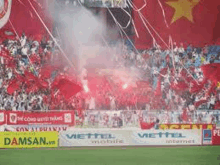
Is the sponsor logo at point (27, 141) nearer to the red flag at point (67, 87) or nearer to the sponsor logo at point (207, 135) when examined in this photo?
the red flag at point (67, 87)

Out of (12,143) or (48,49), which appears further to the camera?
(48,49)

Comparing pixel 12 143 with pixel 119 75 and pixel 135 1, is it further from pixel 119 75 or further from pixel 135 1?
pixel 135 1

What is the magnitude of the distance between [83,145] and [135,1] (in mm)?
8310

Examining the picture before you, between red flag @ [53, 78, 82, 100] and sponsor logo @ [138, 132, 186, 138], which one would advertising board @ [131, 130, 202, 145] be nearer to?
sponsor logo @ [138, 132, 186, 138]

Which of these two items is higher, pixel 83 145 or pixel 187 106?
pixel 187 106

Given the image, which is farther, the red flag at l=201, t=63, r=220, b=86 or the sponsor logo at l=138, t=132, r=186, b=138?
the red flag at l=201, t=63, r=220, b=86

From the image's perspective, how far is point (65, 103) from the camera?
19.0 metres

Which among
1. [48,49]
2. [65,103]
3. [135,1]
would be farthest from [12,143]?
[135,1]

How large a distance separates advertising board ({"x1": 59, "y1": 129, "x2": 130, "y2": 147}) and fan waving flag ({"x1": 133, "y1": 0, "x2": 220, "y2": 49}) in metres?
5.95

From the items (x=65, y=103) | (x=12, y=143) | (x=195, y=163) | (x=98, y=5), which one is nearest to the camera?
(x=195, y=163)

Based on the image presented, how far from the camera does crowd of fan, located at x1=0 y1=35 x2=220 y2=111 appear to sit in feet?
62.0

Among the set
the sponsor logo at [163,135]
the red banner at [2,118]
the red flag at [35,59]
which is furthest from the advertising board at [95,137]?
the red flag at [35,59]

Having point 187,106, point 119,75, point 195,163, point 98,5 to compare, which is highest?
point 98,5

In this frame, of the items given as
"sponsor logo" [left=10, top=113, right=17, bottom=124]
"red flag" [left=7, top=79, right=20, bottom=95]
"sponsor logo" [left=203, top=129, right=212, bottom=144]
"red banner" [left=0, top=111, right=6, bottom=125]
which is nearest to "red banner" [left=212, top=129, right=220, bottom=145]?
"sponsor logo" [left=203, top=129, right=212, bottom=144]
